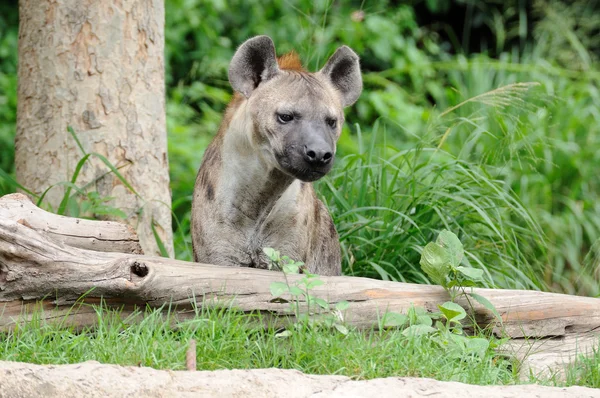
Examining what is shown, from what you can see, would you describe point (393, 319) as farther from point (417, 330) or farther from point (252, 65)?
point (252, 65)

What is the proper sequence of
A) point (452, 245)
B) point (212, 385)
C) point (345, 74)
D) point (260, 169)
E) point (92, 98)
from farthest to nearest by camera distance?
point (92, 98), point (345, 74), point (260, 169), point (452, 245), point (212, 385)

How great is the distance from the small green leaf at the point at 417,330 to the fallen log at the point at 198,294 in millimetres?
229

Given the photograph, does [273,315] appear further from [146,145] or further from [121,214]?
[146,145]

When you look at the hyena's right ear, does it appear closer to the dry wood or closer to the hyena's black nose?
the hyena's black nose

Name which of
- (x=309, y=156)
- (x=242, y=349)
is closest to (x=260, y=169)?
(x=309, y=156)

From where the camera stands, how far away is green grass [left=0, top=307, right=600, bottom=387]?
126 inches

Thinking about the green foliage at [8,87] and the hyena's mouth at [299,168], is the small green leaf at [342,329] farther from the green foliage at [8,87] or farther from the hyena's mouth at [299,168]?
the green foliage at [8,87]

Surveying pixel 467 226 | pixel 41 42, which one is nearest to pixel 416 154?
pixel 467 226

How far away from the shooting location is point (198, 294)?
3678 millimetres

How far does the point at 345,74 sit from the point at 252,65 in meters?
0.52

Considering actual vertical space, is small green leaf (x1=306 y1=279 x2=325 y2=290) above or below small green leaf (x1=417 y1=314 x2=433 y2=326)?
above

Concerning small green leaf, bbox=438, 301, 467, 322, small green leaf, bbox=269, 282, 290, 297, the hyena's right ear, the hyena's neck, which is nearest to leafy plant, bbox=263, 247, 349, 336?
small green leaf, bbox=269, 282, 290, 297

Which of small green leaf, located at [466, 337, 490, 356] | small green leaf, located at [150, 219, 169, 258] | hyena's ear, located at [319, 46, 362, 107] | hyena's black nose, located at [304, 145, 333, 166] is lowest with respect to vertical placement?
small green leaf, located at [150, 219, 169, 258]

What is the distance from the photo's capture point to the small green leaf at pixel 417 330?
3582 mm
